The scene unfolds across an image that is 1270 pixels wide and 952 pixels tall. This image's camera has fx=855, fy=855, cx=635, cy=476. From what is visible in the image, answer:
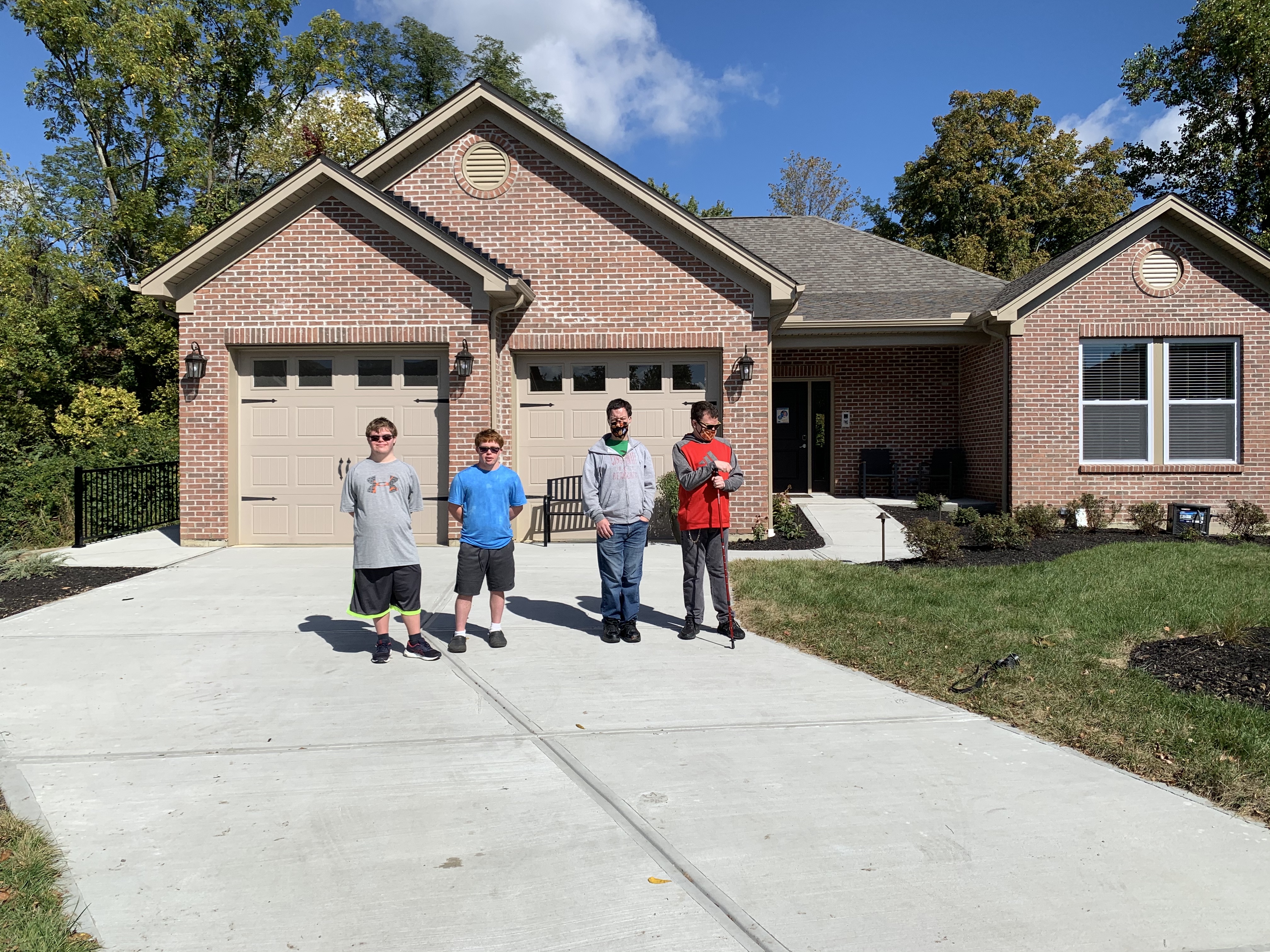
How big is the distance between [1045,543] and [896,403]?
555 cm

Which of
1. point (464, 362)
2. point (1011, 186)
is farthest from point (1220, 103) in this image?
point (464, 362)

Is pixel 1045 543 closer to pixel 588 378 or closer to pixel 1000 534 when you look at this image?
pixel 1000 534

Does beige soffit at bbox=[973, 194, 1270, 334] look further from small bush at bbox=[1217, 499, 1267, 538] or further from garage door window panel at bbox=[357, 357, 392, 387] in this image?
garage door window panel at bbox=[357, 357, 392, 387]

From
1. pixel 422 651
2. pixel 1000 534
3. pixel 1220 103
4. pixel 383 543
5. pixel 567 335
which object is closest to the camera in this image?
pixel 383 543

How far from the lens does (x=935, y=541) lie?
957 centimetres

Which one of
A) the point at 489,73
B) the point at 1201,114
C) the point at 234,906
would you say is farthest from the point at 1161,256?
the point at 489,73

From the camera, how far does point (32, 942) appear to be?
99.9 inches

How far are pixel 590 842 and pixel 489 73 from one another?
41.2 metres

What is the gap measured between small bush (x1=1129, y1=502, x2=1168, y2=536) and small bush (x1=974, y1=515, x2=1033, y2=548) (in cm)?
283

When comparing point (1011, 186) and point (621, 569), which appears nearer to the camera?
point (621, 569)

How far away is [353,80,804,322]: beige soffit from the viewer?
1184cm

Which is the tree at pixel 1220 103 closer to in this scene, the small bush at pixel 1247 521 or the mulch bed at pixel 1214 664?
the small bush at pixel 1247 521

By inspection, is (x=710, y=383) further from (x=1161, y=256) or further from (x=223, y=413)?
(x=1161, y=256)

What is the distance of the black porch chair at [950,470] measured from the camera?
15.8 m
